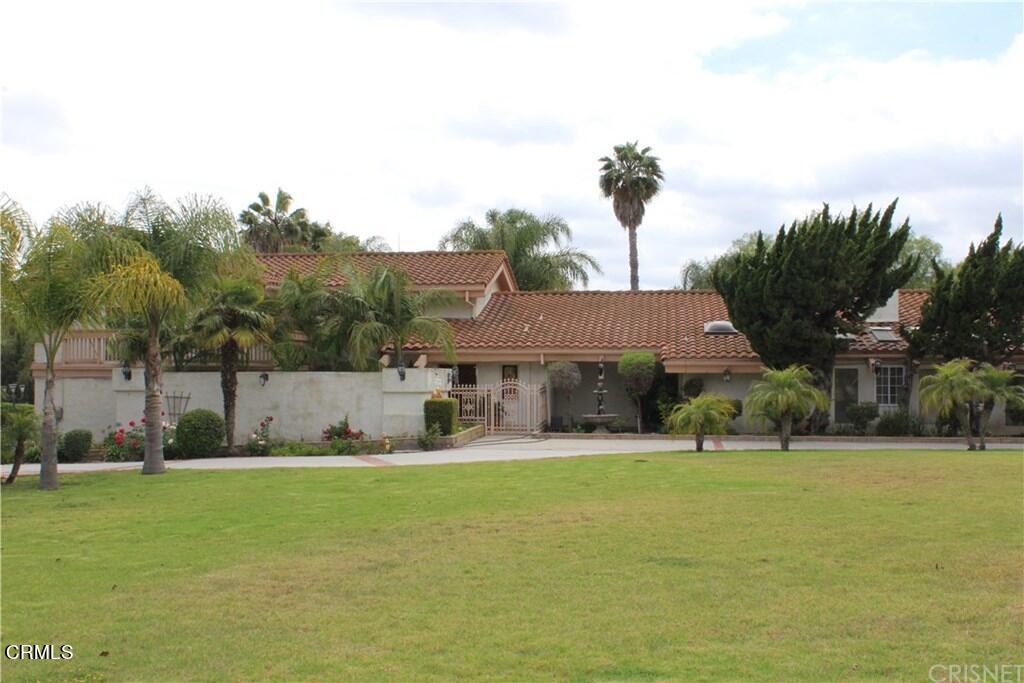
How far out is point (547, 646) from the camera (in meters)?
7.25

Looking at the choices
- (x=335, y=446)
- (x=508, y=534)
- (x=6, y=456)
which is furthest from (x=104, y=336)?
(x=508, y=534)

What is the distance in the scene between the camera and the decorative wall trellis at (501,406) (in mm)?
29844

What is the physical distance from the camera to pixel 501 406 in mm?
30062

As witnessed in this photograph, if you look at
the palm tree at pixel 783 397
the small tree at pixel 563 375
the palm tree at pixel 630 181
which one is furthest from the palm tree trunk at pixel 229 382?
the palm tree at pixel 630 181

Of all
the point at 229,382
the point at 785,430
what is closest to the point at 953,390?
the point at 785,430

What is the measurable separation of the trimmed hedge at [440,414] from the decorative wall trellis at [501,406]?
361cm

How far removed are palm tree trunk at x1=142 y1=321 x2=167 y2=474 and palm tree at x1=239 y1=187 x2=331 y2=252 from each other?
30.8 metres

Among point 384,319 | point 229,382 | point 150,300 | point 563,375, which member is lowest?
point 229,382

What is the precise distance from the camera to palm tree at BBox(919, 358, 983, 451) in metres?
22.8

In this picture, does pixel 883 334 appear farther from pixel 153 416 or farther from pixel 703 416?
pixel 153 416

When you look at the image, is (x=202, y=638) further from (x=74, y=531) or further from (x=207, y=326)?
(x=207, y=326)

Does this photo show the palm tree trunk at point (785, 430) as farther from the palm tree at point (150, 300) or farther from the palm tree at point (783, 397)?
the palm tree at point (150, 300)

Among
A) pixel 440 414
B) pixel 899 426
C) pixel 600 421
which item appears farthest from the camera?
pixel 600 421

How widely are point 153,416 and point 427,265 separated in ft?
52.8
